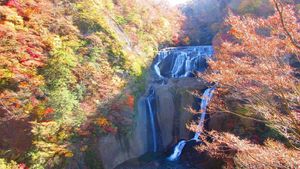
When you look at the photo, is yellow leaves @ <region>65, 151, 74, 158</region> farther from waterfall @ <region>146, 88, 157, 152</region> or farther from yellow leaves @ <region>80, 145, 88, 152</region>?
waterfall @ <region>146, 88, 157, 152</region>

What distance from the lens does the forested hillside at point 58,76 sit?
8.17 m

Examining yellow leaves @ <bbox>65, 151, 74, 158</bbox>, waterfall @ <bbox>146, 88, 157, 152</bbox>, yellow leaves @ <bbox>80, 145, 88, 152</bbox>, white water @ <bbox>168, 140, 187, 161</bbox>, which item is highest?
yellow leaves @ <bbox>65, 151, 74, 158</bbox>

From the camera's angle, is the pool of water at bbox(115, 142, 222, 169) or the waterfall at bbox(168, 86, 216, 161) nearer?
the pool of water at bbox(115, 142, 222, 169)

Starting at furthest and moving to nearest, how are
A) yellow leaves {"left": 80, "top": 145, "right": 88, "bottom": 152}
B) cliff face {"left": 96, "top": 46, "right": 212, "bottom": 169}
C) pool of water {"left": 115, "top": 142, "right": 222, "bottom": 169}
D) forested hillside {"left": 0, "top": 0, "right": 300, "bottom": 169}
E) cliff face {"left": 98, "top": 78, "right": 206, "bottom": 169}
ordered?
1. cliff face {"left": 98, "top": 78, "right": 206, "bottom": 169}
2. cliff face {"left": 96, "top": 46, "right": 212, "bottom": 169}
3. pool of water {"left": 115, "top": 142, "right": 222, "bottom": 169}
4. yellow leaves {"left": 80, "top": 145, "right": 88, "bottom": 152}
5. forested hillside {"left": 0, "top": 0, "right": 300, "bottom": 169}

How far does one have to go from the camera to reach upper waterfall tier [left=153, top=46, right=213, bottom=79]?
16.9 metres

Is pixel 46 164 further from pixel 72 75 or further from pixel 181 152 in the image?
pixel 181 152

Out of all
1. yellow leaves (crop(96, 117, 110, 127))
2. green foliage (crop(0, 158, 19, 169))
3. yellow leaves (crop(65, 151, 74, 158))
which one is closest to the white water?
yellow leaves (crop(96, 117, 110, 127))

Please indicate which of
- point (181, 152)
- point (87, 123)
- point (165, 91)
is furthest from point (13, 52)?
point (181, 152)

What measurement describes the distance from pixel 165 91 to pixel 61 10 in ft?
23.8

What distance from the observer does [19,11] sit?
426 inches

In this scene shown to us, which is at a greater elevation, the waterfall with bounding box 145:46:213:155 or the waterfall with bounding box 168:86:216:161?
the waterfall with bounding box 145:46:213:155

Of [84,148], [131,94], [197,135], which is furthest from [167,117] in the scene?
[84,148]

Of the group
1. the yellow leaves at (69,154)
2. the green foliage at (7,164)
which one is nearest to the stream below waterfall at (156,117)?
the yellow leaves at (69,154)

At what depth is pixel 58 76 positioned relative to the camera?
9984 millimetres
